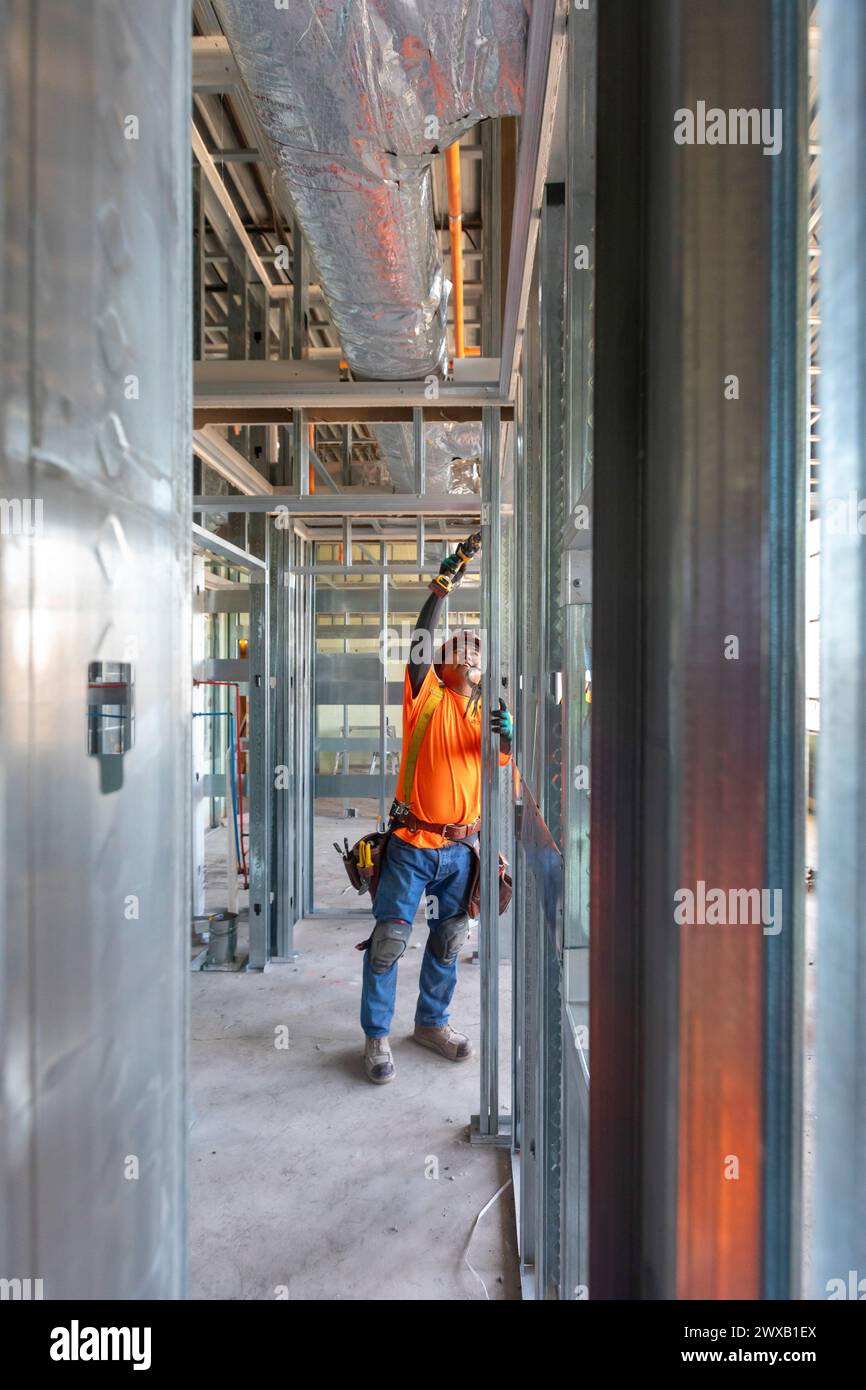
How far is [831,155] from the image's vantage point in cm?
44

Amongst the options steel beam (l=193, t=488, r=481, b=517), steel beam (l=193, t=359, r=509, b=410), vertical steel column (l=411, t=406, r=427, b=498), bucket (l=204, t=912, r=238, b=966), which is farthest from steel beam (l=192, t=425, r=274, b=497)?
bucket (l=204, t=912, r=238, b=966)

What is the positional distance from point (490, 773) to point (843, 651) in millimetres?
2105

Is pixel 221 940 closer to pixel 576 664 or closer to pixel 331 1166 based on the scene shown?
pixel 331 1166

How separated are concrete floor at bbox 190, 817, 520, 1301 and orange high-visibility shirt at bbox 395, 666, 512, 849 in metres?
1.01

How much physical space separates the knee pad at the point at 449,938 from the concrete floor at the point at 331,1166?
0.46 m

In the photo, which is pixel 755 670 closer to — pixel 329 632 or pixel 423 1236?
pixel 423 1236

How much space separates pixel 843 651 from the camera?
1.46 ft

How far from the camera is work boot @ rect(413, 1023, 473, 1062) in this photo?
9.76ft

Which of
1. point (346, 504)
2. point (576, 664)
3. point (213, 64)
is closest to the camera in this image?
point (576, 664)

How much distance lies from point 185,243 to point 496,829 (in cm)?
226

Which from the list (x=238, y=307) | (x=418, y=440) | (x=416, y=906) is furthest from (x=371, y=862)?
(x=238, y=307)

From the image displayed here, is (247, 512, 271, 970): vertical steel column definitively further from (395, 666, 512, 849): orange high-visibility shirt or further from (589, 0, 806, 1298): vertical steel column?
(589, 0, 806, 1298): vertical steel column

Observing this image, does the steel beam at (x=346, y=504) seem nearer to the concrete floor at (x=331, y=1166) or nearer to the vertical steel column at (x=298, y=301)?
the vertical steel column at (x=298, y=301)
